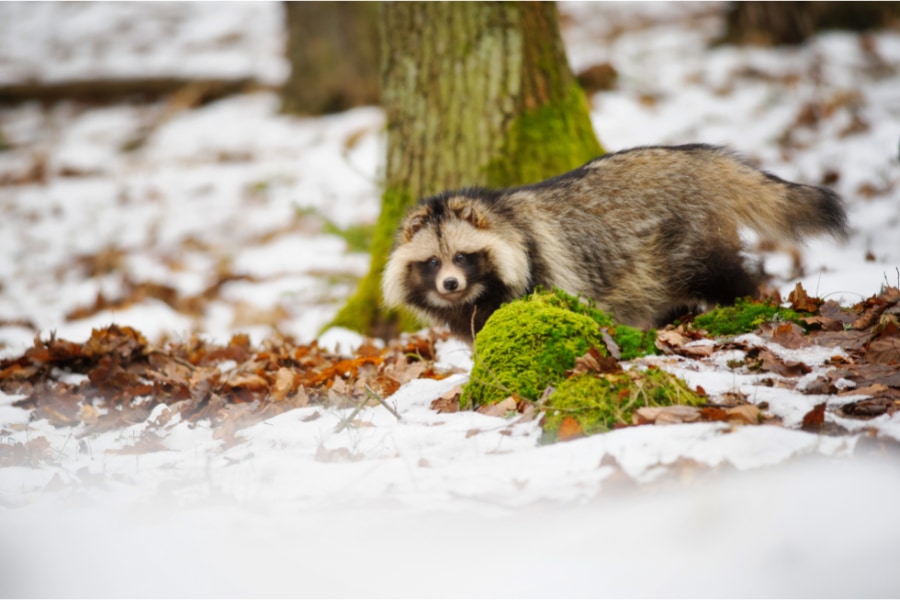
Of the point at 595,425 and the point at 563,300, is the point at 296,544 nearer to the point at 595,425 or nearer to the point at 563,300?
the point at 595,425

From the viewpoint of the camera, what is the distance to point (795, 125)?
11250 mm

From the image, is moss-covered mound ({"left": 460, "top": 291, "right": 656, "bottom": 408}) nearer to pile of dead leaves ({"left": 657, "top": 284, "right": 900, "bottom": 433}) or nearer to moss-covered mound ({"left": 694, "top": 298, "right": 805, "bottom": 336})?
pile of dead leaves ({"left": 657, "top": 284, "right": 900, "bottom": 433})

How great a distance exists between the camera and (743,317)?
5074 mm

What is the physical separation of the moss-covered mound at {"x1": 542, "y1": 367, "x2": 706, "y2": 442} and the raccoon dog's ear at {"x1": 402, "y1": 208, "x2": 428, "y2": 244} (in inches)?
88.6

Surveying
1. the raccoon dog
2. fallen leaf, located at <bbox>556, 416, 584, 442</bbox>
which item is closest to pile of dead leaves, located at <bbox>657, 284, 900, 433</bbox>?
fallen leaf, located at <bbox>556, 416, 584, 442</bbox>

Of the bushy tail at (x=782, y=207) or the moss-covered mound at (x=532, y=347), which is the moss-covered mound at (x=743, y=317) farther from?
the bushy tail at (x=782, y=207)

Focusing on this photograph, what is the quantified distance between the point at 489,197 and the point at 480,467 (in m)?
2.86

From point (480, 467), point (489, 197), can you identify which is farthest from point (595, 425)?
point (489, 197)

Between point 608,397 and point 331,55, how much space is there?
509 inches

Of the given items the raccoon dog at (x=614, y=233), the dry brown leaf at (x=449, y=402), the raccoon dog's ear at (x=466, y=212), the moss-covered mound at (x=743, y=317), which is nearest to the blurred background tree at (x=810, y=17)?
the raccoon dog at (x=614, y=233)

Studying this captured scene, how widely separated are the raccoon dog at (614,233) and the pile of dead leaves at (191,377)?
27.7 inches

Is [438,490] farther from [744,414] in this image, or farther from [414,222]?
[414,222]

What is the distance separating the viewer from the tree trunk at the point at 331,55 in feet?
48.8

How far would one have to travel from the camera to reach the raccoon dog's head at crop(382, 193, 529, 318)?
562 cm
